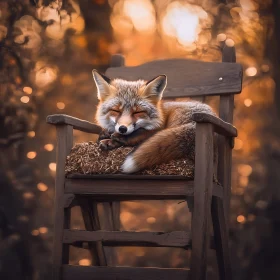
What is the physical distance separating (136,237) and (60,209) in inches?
13.9

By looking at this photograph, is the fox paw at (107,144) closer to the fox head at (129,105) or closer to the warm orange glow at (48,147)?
the fox head at (129,105)

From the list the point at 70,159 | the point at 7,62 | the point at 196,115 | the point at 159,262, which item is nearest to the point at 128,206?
the point at 159,262

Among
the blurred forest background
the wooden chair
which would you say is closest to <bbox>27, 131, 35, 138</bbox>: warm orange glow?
the blurred forest background

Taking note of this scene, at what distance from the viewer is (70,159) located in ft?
7.82

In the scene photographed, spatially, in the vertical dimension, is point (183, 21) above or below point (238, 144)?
above

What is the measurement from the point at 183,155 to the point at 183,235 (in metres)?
0.31

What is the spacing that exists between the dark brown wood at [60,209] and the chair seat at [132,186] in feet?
0.12

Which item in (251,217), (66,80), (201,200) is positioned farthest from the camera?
(66,80)

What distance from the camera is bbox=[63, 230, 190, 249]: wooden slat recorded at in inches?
86.5

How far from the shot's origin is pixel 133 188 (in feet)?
7.49

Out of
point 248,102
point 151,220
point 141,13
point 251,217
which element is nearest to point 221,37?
point 248,102

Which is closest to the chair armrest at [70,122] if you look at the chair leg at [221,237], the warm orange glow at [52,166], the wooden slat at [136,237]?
the wooden slat at [136,237]

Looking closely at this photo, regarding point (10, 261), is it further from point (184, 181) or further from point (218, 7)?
point (218, 7)

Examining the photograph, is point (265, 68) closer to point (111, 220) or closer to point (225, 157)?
point (225, 157)
